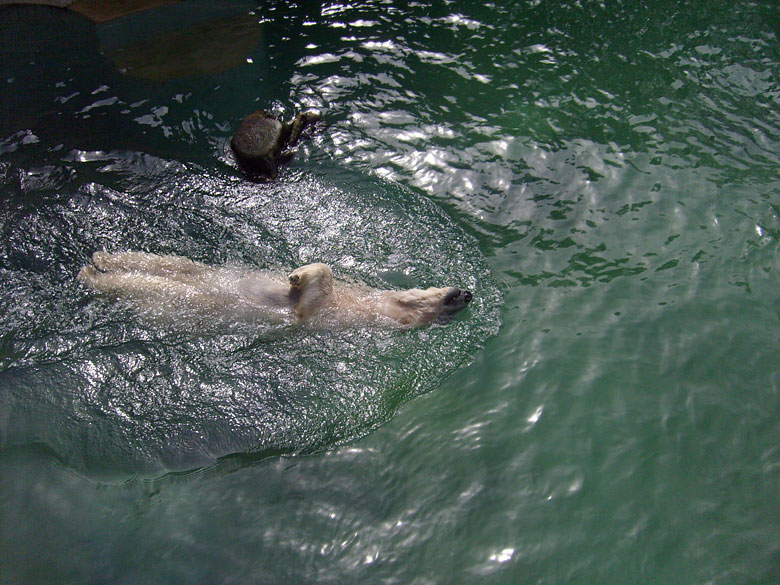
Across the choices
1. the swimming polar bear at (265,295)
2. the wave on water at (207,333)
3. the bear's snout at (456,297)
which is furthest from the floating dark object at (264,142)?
the bear's snout at (456,297)

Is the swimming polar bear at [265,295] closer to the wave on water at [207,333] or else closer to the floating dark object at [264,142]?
the wave on water at [207,333]

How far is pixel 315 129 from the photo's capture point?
7633 millimetres

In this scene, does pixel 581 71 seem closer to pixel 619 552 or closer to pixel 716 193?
pixel 716 193

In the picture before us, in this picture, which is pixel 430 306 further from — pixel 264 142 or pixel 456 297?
pixel 264 142

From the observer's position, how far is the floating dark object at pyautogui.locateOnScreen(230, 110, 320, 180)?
6930mm

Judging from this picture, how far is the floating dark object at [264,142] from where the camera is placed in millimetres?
6930

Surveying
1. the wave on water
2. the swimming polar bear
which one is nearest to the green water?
the wave on water

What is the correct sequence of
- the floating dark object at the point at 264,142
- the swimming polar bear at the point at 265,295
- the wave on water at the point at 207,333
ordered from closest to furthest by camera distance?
the wave on water at the point at 207,333, the swimming polar bear at the point at 265,295, the floating dark object at the point at 264,142

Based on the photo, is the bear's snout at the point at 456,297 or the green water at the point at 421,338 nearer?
the green water at the point at 421,338

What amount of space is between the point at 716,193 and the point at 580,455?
3857 mm

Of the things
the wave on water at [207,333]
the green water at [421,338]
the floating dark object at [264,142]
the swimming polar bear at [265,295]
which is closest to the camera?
the green water at [421,338]

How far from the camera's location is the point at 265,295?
550 cm

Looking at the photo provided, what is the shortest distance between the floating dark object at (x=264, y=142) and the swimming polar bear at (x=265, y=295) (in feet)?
5.99

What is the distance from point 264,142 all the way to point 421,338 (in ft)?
10.9
